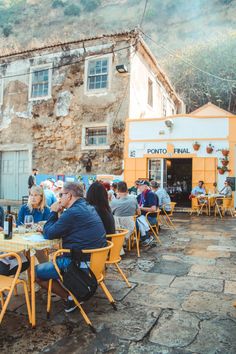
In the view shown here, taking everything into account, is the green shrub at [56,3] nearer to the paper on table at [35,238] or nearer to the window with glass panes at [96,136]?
the window with glass panes at [96,136]

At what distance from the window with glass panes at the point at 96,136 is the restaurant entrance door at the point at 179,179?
4190mm

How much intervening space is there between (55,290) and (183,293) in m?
1.55

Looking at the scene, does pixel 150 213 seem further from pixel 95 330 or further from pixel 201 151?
pixel 201 151

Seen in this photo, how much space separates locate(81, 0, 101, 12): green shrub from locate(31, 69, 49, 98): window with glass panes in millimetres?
49922

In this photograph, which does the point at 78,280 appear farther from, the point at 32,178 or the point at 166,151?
the point at 32,178

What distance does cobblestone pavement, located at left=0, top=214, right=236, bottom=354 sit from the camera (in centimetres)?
273

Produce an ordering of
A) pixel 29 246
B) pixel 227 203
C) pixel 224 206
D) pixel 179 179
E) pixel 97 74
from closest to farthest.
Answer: pixel 29 246 → pixel 224 206 → pixel 227 203 → pixel 97 74 → pixel 179 179

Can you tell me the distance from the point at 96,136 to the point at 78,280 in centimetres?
1185

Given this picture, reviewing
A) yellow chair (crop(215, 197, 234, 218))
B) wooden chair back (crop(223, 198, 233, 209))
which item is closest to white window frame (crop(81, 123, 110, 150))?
yellow chair (crop(215, 197, 234, 218))

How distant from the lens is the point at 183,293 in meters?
3.98

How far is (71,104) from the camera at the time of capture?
48.5 feet

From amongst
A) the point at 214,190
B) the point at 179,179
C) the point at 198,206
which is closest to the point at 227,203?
the point at 214,190

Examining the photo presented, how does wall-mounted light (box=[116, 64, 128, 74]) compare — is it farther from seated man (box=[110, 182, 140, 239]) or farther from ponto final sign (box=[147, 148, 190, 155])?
seated man (box=[110, 182, 140, 239])

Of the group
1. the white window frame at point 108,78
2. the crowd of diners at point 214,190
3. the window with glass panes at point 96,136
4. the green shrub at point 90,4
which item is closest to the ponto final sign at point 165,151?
the window with glass panes at point 96,136
